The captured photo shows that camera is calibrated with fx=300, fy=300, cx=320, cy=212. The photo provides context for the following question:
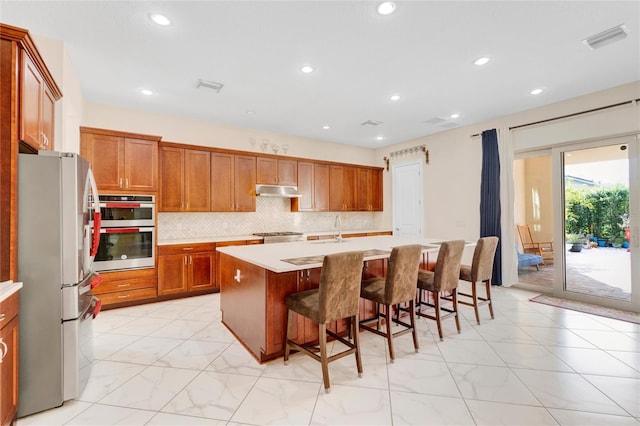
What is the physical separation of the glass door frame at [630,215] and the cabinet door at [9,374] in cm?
602

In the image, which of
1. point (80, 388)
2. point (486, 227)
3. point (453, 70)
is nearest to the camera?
point (80, 388)

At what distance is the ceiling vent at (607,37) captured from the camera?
2647mm

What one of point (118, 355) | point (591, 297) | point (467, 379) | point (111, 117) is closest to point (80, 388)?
point (118, 355)

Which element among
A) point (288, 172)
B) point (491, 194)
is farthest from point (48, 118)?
point (491, 194)

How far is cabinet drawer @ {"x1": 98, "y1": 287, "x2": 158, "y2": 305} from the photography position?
3.87 meters

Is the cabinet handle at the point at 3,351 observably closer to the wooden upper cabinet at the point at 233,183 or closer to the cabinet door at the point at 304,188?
the wooden upper cabinet at the point at 233,183

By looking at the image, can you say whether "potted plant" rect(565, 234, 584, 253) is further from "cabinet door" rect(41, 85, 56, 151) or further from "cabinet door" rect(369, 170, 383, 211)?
"cabinet door" rect(41, 85, 56, 151)

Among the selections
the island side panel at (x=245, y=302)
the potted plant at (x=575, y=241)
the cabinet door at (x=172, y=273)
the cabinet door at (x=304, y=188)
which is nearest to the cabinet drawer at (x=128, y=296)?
the cabinet door at (x=172, y=273)

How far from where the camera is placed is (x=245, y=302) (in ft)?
9.32

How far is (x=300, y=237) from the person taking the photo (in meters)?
5.62

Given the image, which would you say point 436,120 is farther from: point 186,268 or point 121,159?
point 121,159

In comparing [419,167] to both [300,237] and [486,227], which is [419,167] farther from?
[300,237]

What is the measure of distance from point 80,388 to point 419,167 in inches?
243

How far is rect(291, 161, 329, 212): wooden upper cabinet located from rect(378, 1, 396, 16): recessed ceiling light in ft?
12.6
